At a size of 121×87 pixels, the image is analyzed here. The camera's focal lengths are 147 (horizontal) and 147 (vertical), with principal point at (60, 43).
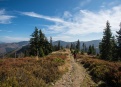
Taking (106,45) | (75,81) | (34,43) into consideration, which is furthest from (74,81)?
(34,43)

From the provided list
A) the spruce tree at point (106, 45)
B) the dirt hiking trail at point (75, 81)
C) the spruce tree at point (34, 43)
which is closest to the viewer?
the dirt hiking trail at point (75, 81)

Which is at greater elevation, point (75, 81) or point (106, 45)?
point (106, 45)

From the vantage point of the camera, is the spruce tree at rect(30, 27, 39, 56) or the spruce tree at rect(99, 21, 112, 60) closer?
the spruce tree at rect(99, 21, 112, 60)

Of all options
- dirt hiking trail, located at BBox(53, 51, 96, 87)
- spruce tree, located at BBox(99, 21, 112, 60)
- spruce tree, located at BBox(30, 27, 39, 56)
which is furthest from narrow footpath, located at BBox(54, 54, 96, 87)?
spruce tree, located at BBox(30, 27, 39, 56)

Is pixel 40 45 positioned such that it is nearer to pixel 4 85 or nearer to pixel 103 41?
pixel 103 41

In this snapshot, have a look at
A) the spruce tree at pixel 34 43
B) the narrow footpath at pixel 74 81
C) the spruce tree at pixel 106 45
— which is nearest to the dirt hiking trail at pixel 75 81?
the narrow footpath at pixel 74 81

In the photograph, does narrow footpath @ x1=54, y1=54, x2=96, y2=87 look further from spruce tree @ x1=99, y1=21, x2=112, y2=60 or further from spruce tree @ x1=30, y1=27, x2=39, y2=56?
spruce tree @ x1=30, y1=27, x2=39, y2=56

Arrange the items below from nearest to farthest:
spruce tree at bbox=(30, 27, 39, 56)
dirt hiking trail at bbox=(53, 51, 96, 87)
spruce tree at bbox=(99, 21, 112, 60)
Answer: dirt hiking trail at bbox=(53, 51, 96, 87) → spruce tree at bbox=(99, 21, 112, 60) → spruce tree at bbox=(30, 27, 39, 56)

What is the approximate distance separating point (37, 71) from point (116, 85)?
693cm

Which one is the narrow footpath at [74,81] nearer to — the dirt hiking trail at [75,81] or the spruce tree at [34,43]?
the dirt hiking trail at [75,81]

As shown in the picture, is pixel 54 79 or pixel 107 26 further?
pixel 107 26

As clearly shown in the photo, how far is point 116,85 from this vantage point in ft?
36.1

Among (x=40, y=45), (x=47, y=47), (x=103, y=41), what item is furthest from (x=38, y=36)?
(x=103, y=41)

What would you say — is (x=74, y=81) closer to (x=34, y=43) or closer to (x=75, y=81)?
(x=75, y=81)
